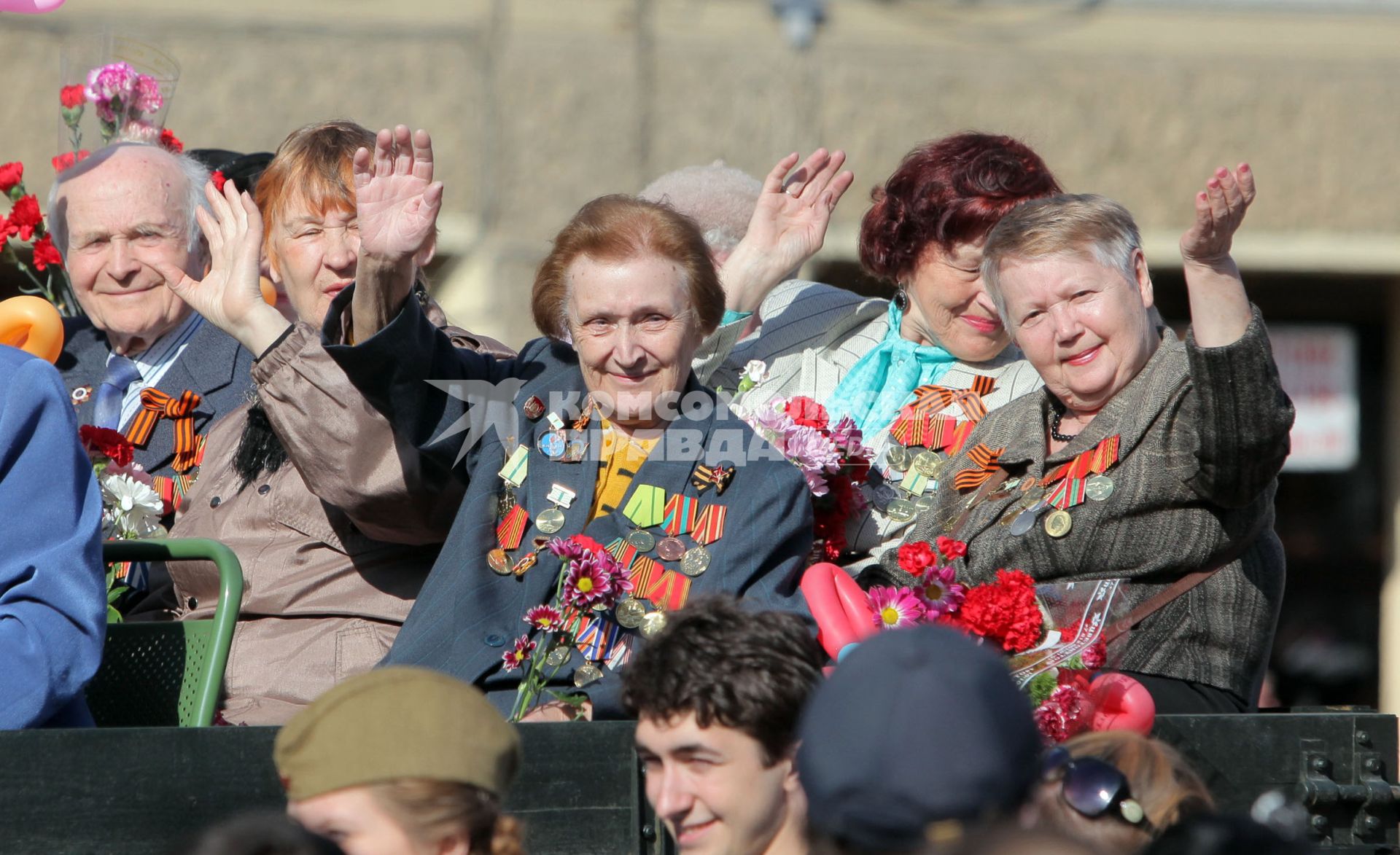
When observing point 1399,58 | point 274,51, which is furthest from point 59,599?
point 1399,58

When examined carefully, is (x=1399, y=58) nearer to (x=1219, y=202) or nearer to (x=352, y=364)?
(x=1219, y=202)

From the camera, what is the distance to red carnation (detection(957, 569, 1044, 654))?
3.04 metres

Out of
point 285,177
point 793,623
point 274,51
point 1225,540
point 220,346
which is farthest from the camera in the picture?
point 274,51

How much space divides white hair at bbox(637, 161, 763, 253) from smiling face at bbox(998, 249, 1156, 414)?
116 cm

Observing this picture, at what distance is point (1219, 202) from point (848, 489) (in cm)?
99

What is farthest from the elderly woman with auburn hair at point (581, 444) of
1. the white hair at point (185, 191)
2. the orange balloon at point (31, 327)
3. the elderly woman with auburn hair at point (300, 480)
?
the white hair at point (185, 191)

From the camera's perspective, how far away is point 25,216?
4.33 m

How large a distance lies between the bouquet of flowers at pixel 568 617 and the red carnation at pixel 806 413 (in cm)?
61

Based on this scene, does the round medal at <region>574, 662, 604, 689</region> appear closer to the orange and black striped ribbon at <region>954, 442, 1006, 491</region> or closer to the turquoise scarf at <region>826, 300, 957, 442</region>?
the orange and black striped ribbon at <region>954, 442, 1006, 491</region>

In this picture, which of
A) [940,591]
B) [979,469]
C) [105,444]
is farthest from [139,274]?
[940,591]

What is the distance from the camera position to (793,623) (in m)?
2.65

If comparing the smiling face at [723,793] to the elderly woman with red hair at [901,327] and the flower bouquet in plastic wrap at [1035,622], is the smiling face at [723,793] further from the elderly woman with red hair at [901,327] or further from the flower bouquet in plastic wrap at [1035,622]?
the elderly woman with red hair at [901,327]

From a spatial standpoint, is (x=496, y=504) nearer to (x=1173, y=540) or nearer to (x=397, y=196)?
(x=397, y=196)

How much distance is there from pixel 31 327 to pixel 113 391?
27.8 inches
